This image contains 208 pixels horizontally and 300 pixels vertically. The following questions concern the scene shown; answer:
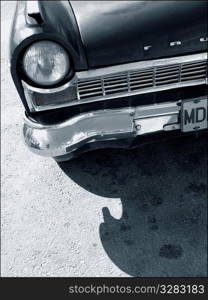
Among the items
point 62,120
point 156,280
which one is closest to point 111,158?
point 62,120

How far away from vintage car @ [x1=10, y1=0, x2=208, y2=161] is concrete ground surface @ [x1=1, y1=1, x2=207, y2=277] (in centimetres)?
48

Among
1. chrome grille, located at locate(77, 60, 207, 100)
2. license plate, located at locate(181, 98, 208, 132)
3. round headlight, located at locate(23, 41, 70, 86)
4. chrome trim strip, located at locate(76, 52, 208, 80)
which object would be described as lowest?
license plate, located at locate(181, 98, 208, 132)

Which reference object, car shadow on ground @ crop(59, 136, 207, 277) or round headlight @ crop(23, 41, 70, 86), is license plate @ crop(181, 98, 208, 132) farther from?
round headlight @ crop(23, 41, 70, 86)

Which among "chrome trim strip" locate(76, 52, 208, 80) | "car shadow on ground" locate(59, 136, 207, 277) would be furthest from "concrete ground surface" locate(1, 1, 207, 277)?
"chrome trim strip" locate(76, 52, 208, 80)

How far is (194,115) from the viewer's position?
2.18m

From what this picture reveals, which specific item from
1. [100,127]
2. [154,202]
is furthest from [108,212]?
[100,127]

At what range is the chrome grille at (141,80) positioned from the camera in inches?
82.1

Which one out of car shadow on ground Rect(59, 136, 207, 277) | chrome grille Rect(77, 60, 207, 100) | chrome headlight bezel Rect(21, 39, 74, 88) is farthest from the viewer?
car shadow on ground Rect(59, 136, 207, 277)

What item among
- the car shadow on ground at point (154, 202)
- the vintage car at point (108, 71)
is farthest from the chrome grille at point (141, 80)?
the car shadow on ground at point (154, 202)

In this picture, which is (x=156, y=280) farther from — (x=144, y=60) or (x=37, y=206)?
(x=37, y=206)

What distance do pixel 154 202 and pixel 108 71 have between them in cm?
93

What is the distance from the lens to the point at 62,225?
249 centimetres

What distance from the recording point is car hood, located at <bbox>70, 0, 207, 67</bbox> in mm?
2018

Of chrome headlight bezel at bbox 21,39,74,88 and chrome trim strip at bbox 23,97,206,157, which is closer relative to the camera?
chrome headlight bezel at bbox 21,39,74,88
